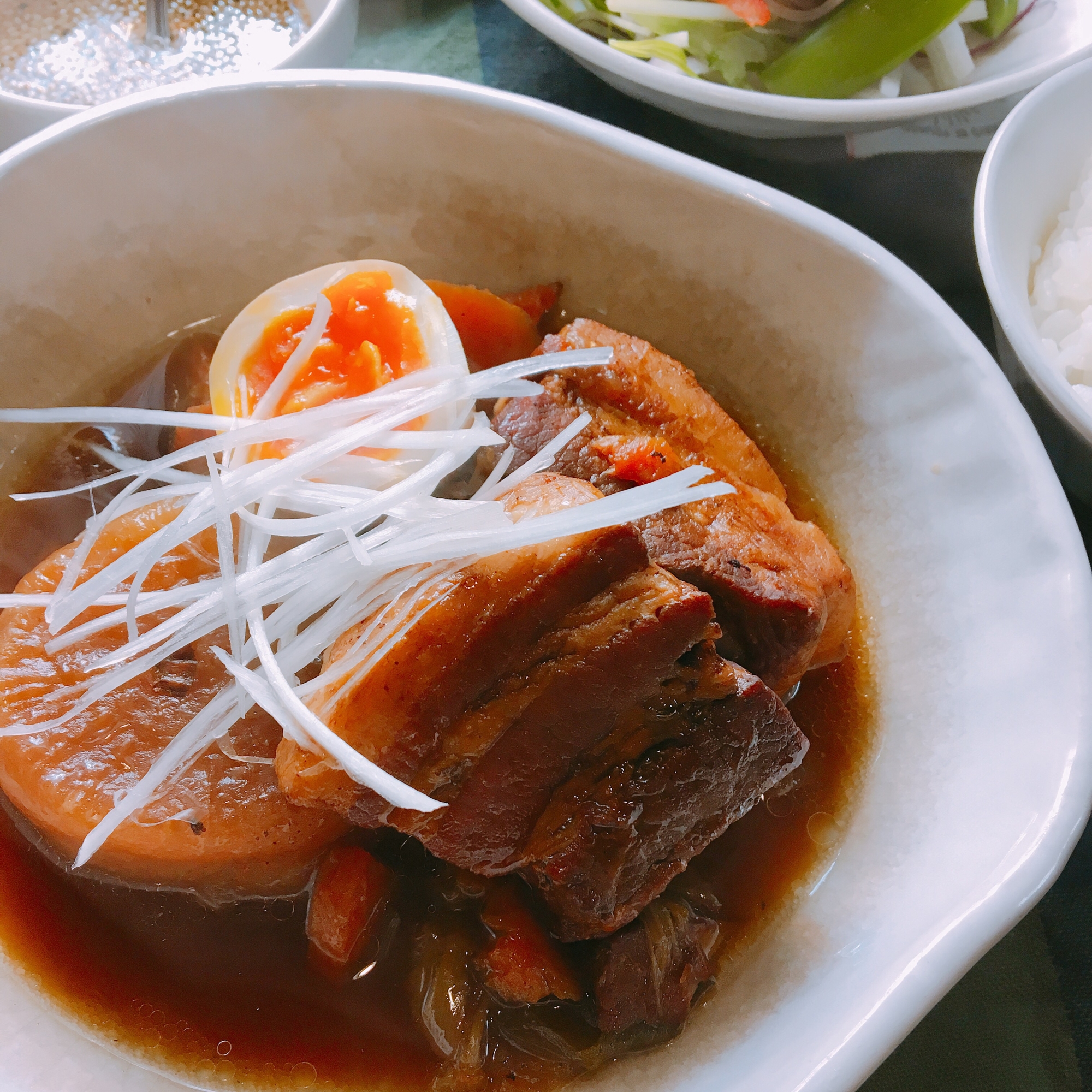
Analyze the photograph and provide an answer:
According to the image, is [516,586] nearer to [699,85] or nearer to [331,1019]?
[331,1019]

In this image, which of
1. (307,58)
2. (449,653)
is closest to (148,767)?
(449,653)

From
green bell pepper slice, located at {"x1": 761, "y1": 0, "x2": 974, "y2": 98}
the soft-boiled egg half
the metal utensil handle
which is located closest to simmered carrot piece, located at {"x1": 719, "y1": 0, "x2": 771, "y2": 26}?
green bell pepper slice, located at {"x1": 761, "y1": 0, "x2": 974, "y2": 98}

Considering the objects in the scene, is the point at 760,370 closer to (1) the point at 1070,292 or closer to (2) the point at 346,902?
(1) the point at 1070,292

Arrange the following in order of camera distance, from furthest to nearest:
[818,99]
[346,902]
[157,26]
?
[157,26] → [818,99] → [346,902]

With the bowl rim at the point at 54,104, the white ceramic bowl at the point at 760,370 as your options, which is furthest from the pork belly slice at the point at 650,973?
the bowl rim at the point at 54,104

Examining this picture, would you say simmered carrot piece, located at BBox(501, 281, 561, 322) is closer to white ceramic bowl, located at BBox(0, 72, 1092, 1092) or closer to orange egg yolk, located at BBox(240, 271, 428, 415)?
white ceramic bowl, located at BBox(0, 72, 1092, 1092)

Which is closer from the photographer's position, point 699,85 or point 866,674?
point 866,674

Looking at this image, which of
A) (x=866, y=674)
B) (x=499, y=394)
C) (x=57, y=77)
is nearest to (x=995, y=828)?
(x=866, y=674)
